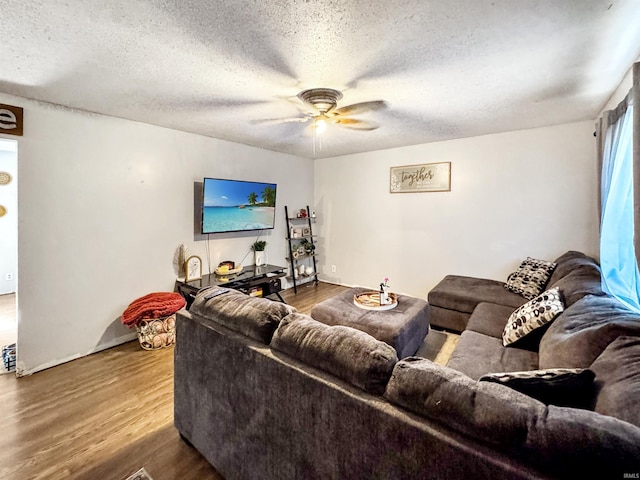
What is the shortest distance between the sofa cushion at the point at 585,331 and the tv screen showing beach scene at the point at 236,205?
349cm

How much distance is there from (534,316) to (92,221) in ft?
12.8

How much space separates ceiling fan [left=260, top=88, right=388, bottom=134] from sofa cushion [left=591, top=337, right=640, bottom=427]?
223cm

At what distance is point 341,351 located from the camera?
1.14 metres

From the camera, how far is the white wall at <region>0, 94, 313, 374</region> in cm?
254

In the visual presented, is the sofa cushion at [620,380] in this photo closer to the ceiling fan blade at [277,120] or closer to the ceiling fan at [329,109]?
the ceiling fan at [329,109]

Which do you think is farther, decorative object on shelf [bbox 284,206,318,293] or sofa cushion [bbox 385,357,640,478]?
decorative object on shelf [bbox 284,206,318,293]

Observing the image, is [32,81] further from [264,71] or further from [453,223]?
[453,223]

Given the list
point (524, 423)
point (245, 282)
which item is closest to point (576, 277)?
point (524, 423)

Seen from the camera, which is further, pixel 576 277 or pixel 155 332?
pixel 155 332

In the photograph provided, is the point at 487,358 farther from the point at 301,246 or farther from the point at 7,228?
the point at 7,228

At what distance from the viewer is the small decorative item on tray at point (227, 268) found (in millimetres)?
3787

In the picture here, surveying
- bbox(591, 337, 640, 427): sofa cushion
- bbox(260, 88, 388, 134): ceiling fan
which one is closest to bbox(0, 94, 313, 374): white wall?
bbox(260, 88, 388, 134): ceiling fan

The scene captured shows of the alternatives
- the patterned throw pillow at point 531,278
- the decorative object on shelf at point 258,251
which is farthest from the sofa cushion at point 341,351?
the decorative object on shelf at point 258,251

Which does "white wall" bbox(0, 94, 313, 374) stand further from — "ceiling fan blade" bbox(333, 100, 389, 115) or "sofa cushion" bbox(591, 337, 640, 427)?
"sofa cushion" bbox(591, 337, 640, 427)
